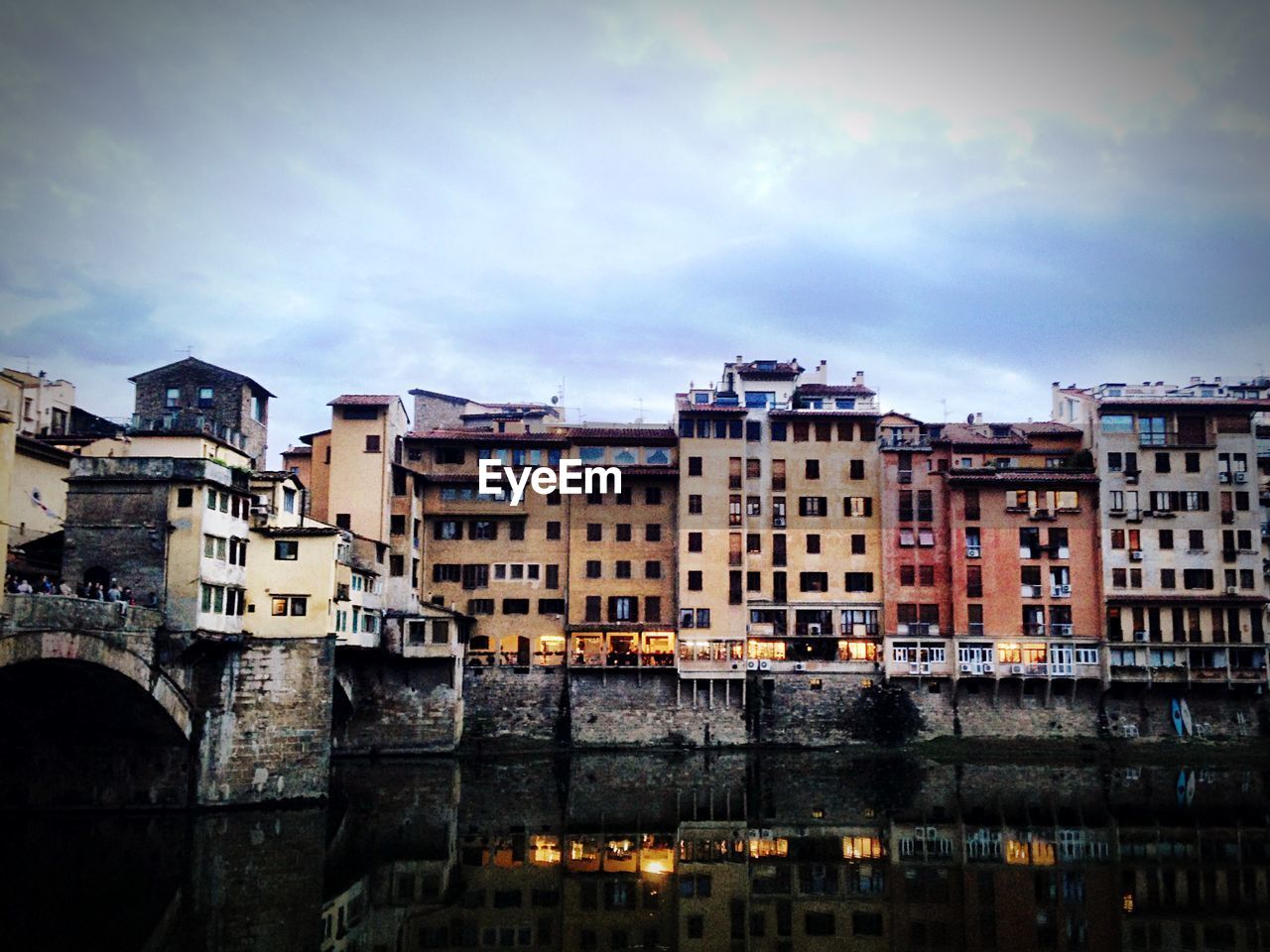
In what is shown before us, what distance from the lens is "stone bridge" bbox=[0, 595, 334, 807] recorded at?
46562 mm

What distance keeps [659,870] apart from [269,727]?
18724 mm

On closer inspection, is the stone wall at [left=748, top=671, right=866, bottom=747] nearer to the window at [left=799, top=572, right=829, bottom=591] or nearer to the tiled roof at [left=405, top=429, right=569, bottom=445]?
the window at [left=799, top=572, right=829, bottom=591]

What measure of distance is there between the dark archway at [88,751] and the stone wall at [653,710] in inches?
1260

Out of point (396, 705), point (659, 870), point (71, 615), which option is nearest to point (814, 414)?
point (396, 705)

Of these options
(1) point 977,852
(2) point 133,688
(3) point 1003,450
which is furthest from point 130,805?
(3) point 1003,450

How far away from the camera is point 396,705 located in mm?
70500

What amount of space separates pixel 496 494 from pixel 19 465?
30793mm

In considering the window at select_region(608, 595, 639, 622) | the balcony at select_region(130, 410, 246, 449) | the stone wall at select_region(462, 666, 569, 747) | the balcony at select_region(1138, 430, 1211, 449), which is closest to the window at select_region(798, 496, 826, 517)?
the window at select_region(608, 595, 639, 622)

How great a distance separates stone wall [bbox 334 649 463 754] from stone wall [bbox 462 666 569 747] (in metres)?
4.13

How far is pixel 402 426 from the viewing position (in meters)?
81.1

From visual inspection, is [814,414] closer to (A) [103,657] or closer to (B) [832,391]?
(B) [832,391]

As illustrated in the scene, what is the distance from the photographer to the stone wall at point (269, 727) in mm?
48938

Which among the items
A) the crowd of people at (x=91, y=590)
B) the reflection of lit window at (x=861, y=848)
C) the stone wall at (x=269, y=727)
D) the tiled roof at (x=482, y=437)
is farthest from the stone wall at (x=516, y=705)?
the reflection of lit window at (x=861, y=848)

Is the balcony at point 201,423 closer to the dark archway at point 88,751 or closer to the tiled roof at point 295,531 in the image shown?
the tiled roof at point 295,531
